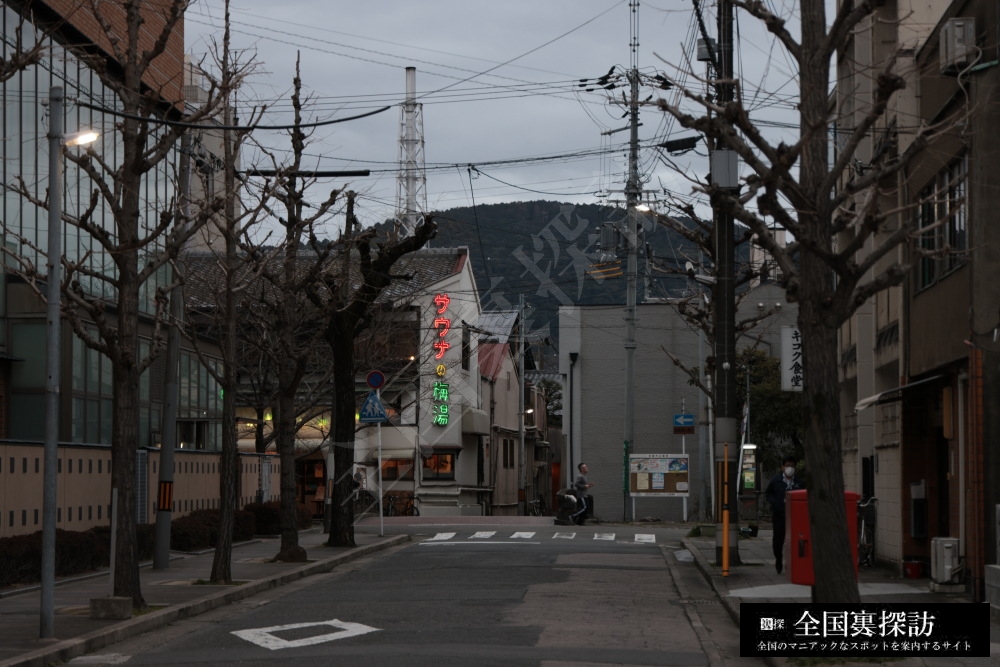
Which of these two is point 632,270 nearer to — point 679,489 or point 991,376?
point 679,489

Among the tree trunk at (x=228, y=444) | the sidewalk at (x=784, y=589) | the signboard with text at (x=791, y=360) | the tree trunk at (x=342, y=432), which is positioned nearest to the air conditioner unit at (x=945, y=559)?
the sidewalk at (x=784, y=589)

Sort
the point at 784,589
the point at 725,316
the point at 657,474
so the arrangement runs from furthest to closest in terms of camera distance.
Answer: the point at 657,474 < the point at 725,316 < the point at 784,589

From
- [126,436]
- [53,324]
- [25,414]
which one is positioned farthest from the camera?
[25,414]

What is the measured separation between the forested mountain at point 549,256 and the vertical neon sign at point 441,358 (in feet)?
10.0

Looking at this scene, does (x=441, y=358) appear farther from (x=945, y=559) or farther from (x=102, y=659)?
(x=102, y=659)

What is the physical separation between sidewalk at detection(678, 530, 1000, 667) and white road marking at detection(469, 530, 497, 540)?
6453 mm

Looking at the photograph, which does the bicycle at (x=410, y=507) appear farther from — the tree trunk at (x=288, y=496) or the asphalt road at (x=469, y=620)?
the asphalt road at (x=469, y=620)

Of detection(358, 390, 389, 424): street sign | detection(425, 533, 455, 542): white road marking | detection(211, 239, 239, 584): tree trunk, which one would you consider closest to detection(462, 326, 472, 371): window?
detection(425, 533, 455, 542): white road marking

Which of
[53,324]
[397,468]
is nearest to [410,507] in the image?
[397,468]

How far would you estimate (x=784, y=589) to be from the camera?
17.4 meters

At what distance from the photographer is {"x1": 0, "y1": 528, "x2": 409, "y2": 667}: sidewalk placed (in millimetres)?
12204

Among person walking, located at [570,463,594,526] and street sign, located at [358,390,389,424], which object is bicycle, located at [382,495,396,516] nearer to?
person walking, located at [570,463,594,526]

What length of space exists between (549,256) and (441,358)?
23.9 meters

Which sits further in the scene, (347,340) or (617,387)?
(617,387)
